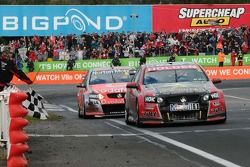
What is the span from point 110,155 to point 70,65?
119 ft

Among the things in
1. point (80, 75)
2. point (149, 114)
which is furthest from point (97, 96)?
point (80, 75)

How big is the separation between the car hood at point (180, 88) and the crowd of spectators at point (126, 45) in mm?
30802

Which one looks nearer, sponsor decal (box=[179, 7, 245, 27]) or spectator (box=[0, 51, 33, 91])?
spectator (box=[0, 51, 33, 91])

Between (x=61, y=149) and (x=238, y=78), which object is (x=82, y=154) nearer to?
(x=61, y=149)

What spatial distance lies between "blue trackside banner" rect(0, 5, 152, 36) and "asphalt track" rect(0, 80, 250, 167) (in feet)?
110

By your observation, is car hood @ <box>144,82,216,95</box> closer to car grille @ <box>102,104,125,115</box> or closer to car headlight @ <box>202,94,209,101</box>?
car headlight @ <box>202,94,209,101</box>

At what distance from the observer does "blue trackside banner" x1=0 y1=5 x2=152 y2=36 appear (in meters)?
49.8

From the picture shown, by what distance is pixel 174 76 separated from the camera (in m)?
16.4

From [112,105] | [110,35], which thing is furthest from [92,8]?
[112,105]

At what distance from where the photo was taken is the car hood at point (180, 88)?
1516 cm

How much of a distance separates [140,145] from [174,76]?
5.00 meters

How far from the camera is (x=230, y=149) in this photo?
416 inches

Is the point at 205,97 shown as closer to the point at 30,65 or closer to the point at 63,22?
the point at 30,65

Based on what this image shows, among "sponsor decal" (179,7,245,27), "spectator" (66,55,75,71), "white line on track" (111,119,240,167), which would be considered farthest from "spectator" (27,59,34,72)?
"white line on track" (111,119,240,167)
